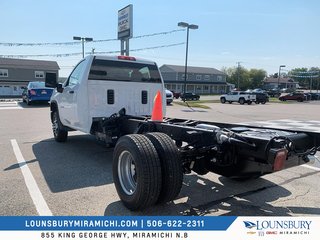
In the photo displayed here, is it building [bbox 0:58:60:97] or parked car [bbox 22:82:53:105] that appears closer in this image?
parked car [bbox 22:82:53:105]

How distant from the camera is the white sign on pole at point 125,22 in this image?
24.2 m

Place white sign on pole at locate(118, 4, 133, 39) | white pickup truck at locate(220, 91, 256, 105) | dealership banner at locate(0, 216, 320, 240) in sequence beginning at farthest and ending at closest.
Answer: white pickup truck at locate(220, 91, 256, 105), white sign on pole at locate(118, 4, 133, 39), dealership banner at locate(0, 216, 320, 240)

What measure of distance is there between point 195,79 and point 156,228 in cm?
7911

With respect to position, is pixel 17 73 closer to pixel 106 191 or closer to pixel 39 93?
pixel 39 93

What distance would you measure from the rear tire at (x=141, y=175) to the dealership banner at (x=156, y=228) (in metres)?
0.30

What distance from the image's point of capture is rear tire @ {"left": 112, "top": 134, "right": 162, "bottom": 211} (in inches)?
136

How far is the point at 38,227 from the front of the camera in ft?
10.1

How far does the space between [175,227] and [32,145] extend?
19.7ft

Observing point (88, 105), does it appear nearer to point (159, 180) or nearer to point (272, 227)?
point (159, 180)

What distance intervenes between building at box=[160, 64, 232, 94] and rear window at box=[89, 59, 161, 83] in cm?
6694

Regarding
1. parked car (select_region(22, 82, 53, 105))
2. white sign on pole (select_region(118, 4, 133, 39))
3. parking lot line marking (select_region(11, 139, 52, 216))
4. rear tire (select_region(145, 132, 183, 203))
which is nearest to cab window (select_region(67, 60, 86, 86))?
parking lot line marking (select_region(11, 139, 52, 216))

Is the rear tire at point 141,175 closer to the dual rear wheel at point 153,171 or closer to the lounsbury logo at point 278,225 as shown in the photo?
the dual rear wheel at point 153,171

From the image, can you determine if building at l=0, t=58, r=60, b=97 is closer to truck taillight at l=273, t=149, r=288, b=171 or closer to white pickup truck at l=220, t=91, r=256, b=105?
white pickup truck at l=220, t=91, r=256, b=105

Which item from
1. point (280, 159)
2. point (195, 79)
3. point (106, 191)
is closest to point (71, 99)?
point (106, 191)
